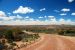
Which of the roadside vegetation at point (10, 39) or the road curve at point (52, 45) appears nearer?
the road curve at point (52, 45)

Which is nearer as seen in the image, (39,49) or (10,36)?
(39,49)

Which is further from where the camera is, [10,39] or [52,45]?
[10,39]

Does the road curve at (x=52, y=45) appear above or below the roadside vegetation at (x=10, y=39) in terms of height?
below

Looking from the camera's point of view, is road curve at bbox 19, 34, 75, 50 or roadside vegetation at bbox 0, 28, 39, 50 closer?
road curve at bbox 19, 34, 75, 50

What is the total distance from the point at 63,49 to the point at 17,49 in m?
5.96

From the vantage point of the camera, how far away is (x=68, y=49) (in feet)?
73.8

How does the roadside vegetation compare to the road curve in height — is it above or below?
above

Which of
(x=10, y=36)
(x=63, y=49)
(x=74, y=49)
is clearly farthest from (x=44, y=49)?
(x=10, y=36)

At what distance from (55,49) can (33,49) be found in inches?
118

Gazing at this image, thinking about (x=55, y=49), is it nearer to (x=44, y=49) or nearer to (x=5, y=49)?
(x=44, y=49)

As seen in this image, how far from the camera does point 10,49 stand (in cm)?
2184

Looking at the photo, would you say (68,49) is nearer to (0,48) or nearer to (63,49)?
(63,49)

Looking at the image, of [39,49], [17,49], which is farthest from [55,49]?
[17,49]

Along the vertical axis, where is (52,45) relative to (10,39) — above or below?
below
